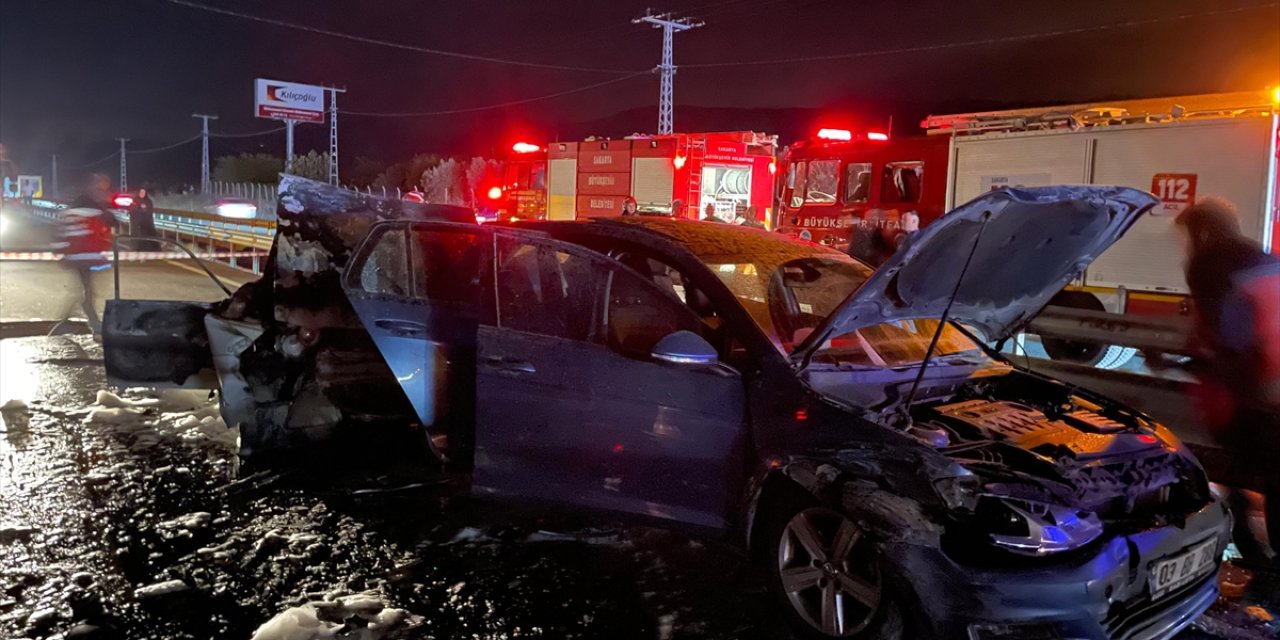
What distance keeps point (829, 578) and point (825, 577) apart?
2 cm

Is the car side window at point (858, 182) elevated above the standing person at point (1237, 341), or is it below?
above

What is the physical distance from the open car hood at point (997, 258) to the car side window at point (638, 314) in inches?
27.6

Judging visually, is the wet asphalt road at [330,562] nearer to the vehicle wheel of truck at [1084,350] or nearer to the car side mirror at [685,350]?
the car side mirror at [685,350]

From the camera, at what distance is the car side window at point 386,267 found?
17.5 ft

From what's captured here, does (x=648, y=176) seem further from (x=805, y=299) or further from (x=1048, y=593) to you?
(x=1048, y=593)

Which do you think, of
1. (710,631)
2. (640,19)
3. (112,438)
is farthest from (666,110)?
(710,631)

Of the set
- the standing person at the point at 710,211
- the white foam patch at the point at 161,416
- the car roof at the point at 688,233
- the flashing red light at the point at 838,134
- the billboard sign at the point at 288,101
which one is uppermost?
the billboard sign at the point at 288,101

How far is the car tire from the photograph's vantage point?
323cm

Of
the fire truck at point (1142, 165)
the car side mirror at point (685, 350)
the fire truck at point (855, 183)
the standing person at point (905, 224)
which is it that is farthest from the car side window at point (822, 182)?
the car side mirror at point (685, 350)

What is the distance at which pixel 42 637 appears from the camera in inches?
137

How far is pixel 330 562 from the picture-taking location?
14.0ft

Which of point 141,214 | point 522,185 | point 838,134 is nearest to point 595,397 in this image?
point 838,134

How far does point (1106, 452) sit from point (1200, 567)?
52 centimetres

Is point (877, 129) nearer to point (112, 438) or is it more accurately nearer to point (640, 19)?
point (112, 438)
